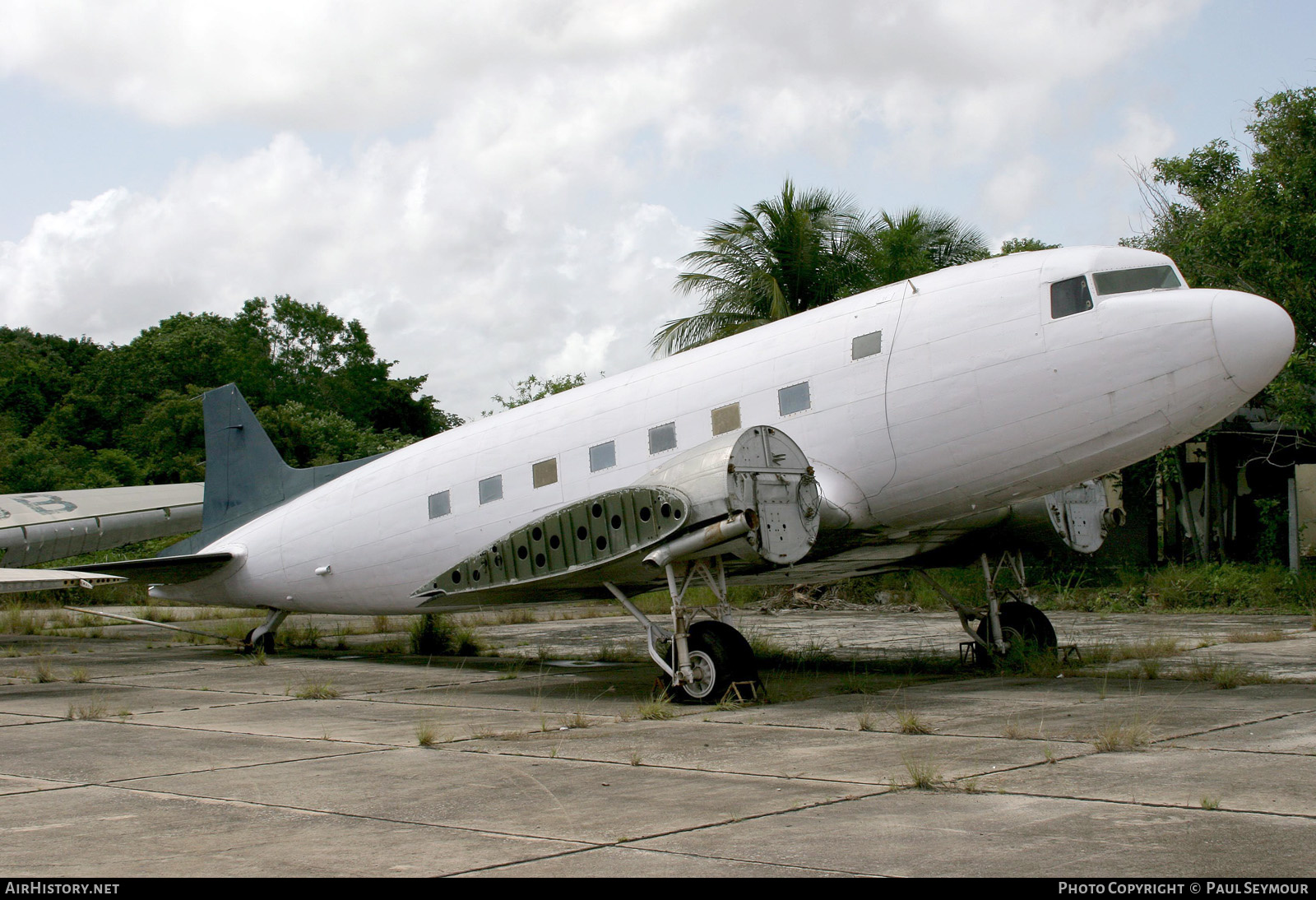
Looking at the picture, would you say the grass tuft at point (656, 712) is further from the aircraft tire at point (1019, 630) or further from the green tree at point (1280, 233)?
the green tree at point (1280, 233)

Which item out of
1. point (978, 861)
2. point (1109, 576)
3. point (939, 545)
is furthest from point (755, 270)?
point (978, 861)

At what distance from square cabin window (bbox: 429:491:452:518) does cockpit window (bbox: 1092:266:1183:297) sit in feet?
26.7

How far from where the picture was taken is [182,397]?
54.2m

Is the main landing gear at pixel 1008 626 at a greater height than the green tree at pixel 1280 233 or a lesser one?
lesser

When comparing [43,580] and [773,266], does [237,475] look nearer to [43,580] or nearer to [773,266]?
[43,580]

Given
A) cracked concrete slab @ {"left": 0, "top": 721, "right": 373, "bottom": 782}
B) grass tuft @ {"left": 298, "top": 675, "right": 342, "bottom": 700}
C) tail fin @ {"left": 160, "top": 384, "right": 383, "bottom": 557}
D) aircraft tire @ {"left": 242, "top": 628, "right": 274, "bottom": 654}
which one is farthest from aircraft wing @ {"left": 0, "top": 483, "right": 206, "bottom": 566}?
cracked concrete slab @ {"left": 0, "top": 721, "right": 373, "bottom": 782}

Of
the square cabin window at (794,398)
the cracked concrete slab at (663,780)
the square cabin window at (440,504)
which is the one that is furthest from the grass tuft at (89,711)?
the square cabin window at (794,398)

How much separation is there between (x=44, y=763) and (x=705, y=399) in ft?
22.8

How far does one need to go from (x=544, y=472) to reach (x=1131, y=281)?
675 centimetres

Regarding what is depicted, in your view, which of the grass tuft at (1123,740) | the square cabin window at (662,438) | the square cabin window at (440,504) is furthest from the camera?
the square cabin window at (440,504)

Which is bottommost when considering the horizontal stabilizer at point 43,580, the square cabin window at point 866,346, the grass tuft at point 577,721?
the grass tuft at point 577,721

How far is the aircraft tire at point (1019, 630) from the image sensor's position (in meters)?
13.2

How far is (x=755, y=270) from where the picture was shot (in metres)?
29.5

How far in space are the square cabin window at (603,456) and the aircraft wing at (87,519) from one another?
39.2 feet
